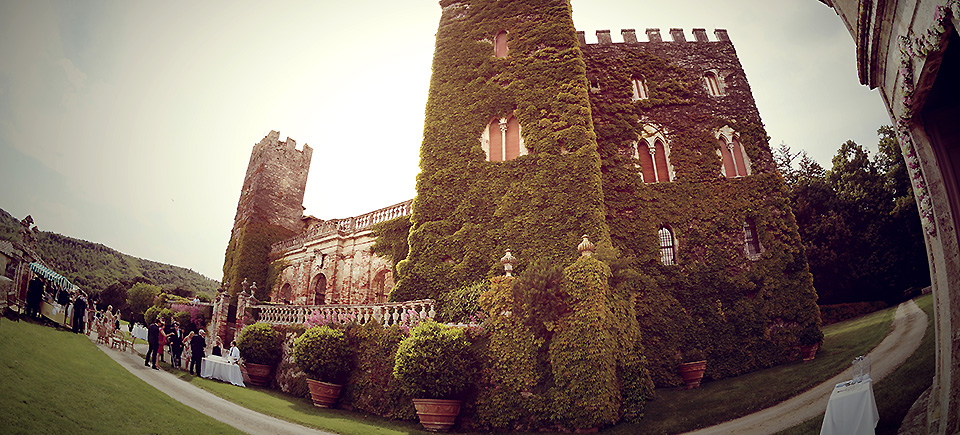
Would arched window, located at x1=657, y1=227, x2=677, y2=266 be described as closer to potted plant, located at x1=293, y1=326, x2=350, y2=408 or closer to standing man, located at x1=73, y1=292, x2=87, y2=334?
potted plant, located at x1=293, y1=326, x2=350, y2=408

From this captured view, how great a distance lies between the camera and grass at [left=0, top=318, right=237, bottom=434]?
228 inches

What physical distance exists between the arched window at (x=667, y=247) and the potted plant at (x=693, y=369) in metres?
3.45

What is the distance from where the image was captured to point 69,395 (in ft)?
22.1

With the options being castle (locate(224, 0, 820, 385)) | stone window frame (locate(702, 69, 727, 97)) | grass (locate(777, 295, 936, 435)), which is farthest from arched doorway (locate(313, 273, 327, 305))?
stone window frame (locate(702, 69, 727, 97))

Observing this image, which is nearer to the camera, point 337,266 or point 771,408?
point 771,408

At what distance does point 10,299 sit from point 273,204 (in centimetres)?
2196

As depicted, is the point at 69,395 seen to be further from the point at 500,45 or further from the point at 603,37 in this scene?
the point at 603,37

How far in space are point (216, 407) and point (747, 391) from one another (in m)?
13.4

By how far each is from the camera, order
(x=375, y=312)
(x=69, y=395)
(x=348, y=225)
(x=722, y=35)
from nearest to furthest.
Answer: (x=69, y=395)
(x=375, y=312)
(x=722, y=35)
(x=348, y=225)

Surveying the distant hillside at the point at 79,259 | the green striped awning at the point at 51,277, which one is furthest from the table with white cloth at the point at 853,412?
the green striped awning at the point at 51,277

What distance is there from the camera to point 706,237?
49.1 ft

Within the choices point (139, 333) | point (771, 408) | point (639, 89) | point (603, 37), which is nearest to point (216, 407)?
point (771, 408)

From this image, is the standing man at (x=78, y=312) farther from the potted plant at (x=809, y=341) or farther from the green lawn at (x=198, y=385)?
the potted plant at (x=809, y=341)

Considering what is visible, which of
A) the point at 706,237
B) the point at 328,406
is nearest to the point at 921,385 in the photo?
the point at 706,237
